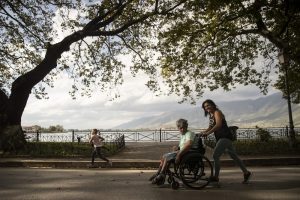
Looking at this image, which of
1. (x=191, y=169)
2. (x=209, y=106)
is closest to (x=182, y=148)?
(x=191, y=169)

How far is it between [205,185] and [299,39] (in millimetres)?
19813

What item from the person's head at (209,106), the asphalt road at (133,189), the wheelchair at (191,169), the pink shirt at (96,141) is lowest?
the asphalt road at (133,189)

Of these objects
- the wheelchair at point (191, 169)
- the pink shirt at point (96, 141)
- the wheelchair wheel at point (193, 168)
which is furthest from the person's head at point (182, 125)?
the pink shirt at point (96, 141)

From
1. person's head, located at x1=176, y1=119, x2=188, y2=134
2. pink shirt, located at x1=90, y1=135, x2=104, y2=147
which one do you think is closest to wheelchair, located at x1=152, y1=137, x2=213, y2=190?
person's head, located at x1=176, y1=119, x2=188, y2=134

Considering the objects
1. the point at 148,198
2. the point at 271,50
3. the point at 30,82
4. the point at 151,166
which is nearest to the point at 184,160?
the point at 148,198

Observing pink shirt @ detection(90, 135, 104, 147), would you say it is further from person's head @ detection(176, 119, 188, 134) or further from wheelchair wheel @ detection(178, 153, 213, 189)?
wheelchair wheel @ detection(178, 153, 213, 189)

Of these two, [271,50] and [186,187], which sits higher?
[271,50]

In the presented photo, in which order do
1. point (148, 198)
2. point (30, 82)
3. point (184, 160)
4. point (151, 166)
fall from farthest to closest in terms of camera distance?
point (30, 82)
point (151, 166)
point (184, 160)
point (148, 198)

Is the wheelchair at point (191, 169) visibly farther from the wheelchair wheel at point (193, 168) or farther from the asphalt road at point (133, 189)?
the asphalt road at point (133, 189)

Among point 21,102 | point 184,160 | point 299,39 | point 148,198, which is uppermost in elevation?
point 299,39

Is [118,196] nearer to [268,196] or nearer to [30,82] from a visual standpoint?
[268,196]

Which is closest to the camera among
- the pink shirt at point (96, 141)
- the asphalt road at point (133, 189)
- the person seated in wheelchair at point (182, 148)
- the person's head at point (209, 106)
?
the asphalt road at point (133, 189)

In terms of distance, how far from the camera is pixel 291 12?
25359mm

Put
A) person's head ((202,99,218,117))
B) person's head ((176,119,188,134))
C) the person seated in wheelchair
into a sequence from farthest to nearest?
person's head ((202,99,218,117))
person's head ((176,119,188,134))
the person seated in wheelchair
